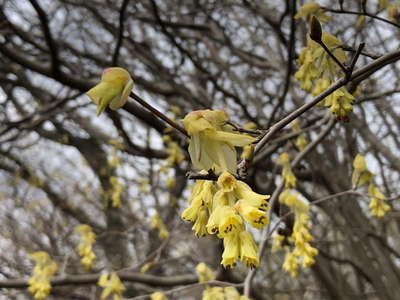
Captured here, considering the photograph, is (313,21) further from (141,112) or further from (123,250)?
(123,250)

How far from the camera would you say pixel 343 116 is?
1521mm

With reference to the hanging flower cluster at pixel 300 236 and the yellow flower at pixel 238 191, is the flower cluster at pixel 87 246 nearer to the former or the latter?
the hanging flower cluster at pixel 300 236

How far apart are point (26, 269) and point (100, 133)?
9.50ft

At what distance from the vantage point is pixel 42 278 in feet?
12.6

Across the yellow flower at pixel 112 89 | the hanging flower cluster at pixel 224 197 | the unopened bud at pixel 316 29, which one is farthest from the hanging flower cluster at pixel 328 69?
the yellow flower at pixel 112 89

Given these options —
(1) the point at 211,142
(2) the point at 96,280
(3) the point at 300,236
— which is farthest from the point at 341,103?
(2) the point at 96,280

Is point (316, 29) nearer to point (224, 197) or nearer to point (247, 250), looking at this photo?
point (224, 197)

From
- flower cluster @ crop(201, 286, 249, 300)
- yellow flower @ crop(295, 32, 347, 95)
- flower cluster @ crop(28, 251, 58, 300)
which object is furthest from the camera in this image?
flower cluster @ crop(28, 251, 58, 300)

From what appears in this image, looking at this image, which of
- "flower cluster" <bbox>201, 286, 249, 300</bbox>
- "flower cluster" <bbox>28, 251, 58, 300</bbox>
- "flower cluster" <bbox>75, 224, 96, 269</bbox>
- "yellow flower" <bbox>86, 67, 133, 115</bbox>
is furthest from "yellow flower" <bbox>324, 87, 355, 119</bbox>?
"flower cluster" <bbox>75, 224, 96, 269</bbox>

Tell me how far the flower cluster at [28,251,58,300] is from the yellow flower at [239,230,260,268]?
300 cm

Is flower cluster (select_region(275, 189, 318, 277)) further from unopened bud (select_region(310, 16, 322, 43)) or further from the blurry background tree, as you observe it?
unopened bud (select_region(310, 16, 322, 43))

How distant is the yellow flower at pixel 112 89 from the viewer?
1.12 meters

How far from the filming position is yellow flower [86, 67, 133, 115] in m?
1.12

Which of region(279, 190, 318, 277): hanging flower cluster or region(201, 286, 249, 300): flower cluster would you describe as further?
region(201, 286, 249, 300): flower cluster
